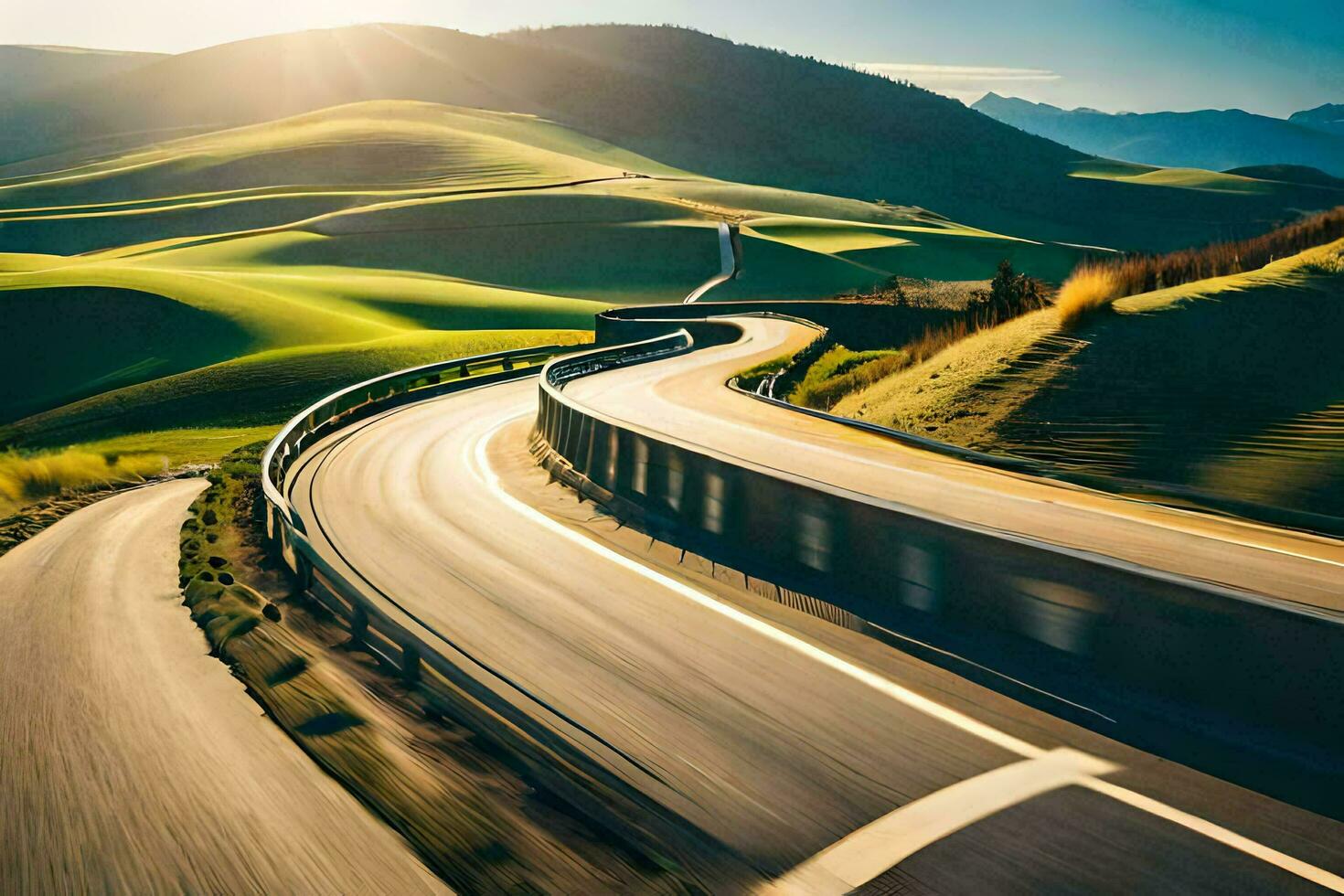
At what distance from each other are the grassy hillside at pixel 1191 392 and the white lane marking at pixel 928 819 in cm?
703

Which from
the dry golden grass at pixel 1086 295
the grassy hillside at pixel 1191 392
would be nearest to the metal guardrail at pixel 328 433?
the grassy hillside at pixel 1191 392

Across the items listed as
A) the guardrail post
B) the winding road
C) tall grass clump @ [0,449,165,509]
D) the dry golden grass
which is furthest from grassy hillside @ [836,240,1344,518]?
tall grass clump @ [0,449,165,509]

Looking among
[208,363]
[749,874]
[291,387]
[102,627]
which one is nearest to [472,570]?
[102,627]

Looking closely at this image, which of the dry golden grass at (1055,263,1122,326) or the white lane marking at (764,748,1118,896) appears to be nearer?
the white lane marking at (764,748,1118,896)

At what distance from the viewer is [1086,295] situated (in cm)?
1644

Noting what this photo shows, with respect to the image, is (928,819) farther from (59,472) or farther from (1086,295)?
(59,472)

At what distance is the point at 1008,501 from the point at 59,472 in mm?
20118

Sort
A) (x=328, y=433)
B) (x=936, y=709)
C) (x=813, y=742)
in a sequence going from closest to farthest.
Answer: (x=813, y=742), (x=936, y=709), (x=328, y=433)

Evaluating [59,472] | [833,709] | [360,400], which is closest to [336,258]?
[360,400]

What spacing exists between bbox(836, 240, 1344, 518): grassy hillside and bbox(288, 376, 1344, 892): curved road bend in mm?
6412

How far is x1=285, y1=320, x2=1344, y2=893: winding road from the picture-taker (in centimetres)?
505

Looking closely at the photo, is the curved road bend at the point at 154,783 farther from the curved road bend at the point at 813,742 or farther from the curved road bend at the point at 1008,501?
→ the curved road bend at the point at 1008,501

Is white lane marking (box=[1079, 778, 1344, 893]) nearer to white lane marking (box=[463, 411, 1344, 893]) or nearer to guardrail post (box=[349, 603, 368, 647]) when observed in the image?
white lane marking (box=[463, 411, 1344, 893])

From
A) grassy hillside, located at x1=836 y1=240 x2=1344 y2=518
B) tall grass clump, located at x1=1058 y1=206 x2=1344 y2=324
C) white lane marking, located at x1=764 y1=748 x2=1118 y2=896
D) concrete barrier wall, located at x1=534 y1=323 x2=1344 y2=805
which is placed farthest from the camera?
tall grass clump, located at x1=1058 y1=206 x2=1344 y2=324
